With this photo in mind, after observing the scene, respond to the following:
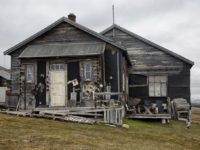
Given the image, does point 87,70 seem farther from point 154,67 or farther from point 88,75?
point 154,67

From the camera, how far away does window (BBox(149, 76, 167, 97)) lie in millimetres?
21250

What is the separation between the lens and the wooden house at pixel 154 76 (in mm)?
20906

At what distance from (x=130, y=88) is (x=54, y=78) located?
8.48m

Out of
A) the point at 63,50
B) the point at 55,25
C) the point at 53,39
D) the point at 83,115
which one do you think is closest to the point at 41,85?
the point at 63,50

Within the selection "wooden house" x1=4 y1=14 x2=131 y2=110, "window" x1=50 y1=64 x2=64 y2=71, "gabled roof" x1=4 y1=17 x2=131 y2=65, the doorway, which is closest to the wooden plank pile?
"wooden house" x1=4 y1=14 x2=131 y2=110

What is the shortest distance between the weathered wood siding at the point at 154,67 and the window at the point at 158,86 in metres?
0.35

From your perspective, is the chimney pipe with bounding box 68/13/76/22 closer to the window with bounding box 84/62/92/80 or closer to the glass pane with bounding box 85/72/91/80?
the window with bounding box 84/62/92/80

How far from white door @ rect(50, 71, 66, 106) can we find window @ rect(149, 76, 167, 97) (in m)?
9.08

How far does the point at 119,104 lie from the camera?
15.4m

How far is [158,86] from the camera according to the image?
21328 millimetres

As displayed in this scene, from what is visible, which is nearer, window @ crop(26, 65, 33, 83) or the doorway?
the doorway

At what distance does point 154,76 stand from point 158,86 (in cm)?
94

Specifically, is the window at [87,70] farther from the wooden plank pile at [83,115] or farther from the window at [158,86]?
the window at [158,86]

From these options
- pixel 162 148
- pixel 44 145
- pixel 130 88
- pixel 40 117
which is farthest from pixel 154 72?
Answer: pixel 44 145
